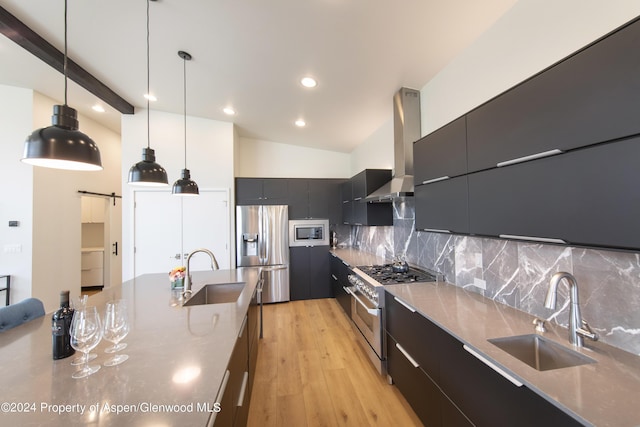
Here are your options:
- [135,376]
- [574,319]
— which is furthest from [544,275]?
[135,376]

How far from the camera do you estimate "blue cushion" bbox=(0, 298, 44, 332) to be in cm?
142

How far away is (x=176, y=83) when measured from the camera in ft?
10.5

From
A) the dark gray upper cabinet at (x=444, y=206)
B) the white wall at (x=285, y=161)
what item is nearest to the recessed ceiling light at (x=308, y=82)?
the dark gray upper cabinet at (x=444, y=206)

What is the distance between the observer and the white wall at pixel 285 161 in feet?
16.8

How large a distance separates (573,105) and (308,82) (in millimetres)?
2197

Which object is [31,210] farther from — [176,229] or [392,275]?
[392,275]

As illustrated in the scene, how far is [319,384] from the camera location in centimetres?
228

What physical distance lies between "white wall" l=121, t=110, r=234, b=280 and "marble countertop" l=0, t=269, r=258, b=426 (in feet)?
9.56

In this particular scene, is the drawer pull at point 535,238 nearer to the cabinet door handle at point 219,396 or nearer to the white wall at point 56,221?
the cabinet door handle at point 219,396

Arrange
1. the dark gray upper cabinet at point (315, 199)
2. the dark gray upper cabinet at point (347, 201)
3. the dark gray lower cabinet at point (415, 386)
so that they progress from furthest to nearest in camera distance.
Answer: the dark gray upper cabinet at point (315, 199) → the dark gray upper cabinet at point (347, 201) → the dark gray lower cabinet at point (415, 386)

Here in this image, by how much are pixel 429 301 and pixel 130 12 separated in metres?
3.28

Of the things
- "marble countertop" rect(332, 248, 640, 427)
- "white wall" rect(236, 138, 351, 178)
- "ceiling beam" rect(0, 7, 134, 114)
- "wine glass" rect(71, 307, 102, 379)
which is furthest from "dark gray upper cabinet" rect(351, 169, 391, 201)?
"ceiling beam" rect(0, 7, 134, 114)

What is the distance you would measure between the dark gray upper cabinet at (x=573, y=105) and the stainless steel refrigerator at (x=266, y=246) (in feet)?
11.4

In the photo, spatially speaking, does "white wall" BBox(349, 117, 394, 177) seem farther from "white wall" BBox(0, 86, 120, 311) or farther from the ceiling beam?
"white wall" BBox(0, 86, 120, 311)
